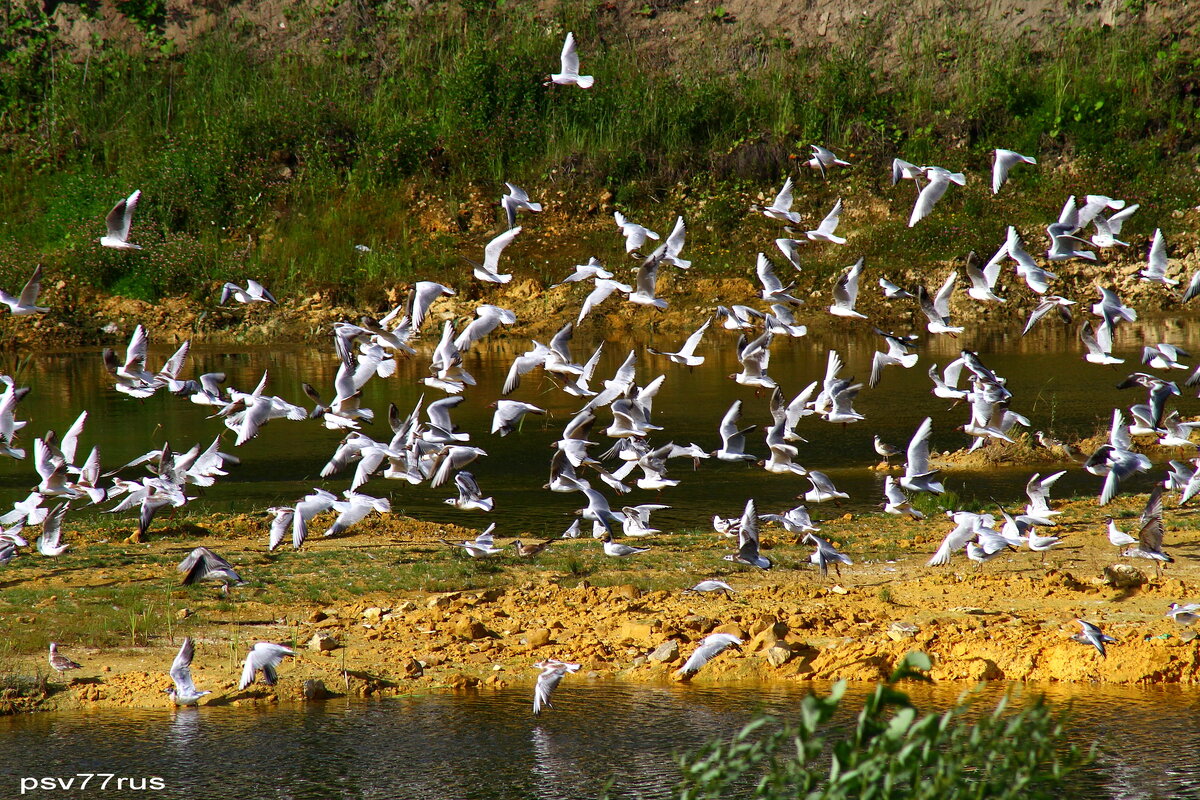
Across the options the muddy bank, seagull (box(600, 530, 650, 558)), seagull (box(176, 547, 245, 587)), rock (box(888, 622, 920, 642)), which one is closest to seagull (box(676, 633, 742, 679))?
the muddy bank

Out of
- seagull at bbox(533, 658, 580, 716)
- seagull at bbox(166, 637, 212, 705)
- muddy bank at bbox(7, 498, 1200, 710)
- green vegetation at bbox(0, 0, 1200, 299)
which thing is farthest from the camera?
green vegetation at bbox(0, 0, 1200, 299)

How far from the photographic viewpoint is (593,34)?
3812 cm

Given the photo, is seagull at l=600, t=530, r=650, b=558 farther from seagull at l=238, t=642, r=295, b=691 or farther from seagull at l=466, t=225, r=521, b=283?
seagull at l=238, t=642, r=295, b=691

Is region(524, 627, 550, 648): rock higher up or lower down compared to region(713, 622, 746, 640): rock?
lower down

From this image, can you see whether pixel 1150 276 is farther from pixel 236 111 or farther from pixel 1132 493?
pixel 236 111

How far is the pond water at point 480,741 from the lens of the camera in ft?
22.4

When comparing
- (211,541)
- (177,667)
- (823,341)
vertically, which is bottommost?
(823,341)

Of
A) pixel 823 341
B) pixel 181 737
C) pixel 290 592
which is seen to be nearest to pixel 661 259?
pixel 290 592

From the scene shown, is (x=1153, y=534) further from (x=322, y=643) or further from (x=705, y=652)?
(x=322, y=643)

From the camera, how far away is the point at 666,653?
833 cm

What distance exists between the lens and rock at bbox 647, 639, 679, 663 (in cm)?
832

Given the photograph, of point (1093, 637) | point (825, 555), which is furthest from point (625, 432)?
point (1093, 637)

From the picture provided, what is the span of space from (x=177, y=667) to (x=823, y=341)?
20902 millimetres

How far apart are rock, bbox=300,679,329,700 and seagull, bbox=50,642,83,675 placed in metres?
1.45
